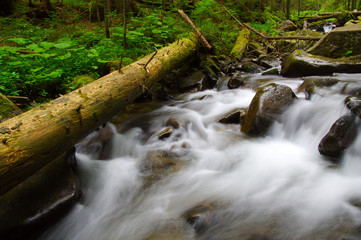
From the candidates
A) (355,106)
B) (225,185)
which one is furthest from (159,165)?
(355,106)

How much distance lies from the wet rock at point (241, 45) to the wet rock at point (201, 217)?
707 centimetres

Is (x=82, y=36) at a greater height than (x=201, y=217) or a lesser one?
greater

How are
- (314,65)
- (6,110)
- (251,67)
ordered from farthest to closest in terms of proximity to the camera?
(251,67) → (314,65) → (6,110)

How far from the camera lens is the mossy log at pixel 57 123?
6.66ft

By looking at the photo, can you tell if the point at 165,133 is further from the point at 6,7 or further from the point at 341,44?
the point at 6,7

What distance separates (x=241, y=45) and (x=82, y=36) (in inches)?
236

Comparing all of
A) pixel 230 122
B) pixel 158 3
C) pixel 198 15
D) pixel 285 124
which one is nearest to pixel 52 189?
pixel 230 122

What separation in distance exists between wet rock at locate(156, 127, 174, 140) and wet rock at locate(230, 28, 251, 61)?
5390 millimetres

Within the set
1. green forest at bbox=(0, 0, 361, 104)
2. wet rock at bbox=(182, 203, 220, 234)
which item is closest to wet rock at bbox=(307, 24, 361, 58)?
green forest at bbox=(0, 0, 361, 104)

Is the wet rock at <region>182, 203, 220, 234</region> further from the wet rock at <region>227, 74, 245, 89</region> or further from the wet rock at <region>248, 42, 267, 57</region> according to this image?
the wet rock at <region>248, 42, 267, 57</region>

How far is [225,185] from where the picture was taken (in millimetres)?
3303

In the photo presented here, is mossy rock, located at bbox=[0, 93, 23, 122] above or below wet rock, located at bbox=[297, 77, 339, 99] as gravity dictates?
above

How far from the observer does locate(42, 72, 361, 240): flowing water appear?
245 cm

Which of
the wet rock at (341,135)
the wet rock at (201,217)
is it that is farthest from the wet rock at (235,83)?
the wet rock at (201,217)
